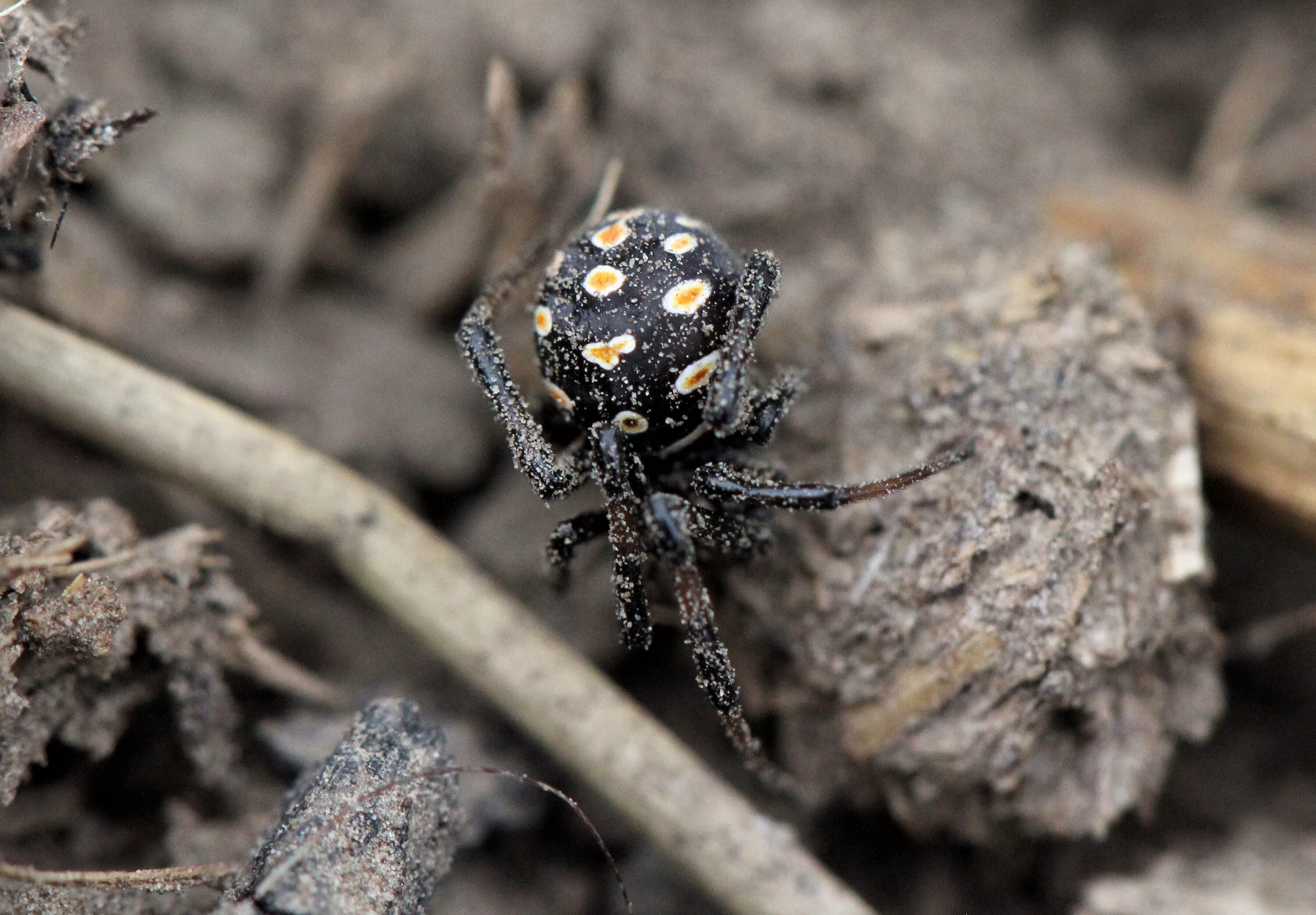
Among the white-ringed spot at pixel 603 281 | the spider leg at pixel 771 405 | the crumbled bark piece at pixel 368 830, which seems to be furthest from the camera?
the spider leg at pixel 771 405

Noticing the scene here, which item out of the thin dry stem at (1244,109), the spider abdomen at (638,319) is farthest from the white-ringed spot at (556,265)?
the thin dry stem at (1244,109)

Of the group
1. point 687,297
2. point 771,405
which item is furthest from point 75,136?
point 771,405

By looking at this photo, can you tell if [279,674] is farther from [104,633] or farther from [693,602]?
[693,602]

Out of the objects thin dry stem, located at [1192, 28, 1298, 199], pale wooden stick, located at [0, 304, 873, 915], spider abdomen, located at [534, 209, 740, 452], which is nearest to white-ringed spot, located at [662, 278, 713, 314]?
spider abdomen, located at [534, 209, 740, 452]

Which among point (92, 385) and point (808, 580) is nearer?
point (92, 385)

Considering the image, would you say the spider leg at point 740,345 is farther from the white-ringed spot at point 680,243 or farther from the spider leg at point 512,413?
the spider leg at point 512,413

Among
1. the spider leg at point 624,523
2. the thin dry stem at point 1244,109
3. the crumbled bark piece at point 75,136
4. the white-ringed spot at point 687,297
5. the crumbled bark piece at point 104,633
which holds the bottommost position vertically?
the crumbled bark piece at point 104,633

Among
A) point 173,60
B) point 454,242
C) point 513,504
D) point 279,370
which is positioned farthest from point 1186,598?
point 173,60

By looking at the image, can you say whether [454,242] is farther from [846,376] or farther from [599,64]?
[846,376]
